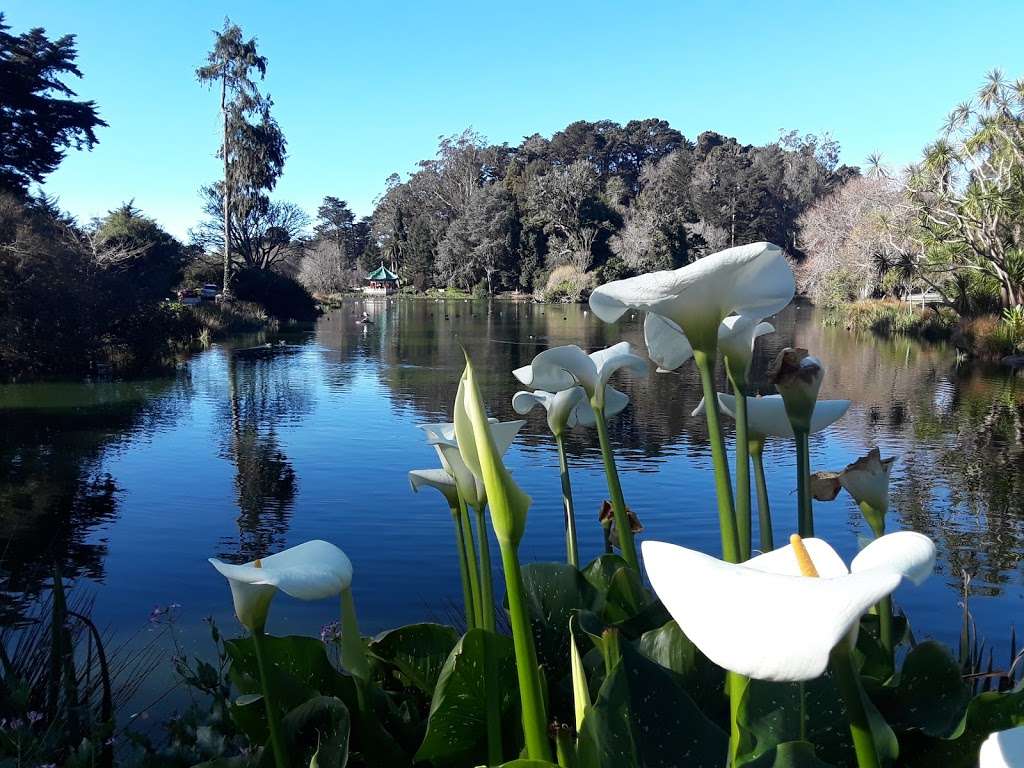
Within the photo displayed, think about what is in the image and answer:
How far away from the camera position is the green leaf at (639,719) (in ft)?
2.57

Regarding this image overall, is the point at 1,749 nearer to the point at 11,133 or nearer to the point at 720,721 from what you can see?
the point at 720,721

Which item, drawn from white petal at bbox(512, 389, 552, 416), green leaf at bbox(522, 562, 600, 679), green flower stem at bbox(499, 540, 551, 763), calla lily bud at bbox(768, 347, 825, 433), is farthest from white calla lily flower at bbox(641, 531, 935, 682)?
white petal at bbox(512, 389, 552, 416)

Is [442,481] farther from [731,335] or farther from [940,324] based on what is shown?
[940,324]

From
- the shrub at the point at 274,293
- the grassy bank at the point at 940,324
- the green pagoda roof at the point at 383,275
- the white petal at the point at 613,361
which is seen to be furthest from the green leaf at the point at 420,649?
the green pagoda roof at the point at 383,275

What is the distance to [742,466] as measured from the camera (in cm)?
108

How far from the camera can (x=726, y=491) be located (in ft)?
3.07

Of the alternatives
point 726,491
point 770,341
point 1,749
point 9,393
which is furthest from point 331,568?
point 770,341

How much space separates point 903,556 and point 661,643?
459 mm

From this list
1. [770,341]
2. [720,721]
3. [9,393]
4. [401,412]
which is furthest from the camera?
[770,341]

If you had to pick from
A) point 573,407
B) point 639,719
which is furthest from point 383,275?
point 639,719

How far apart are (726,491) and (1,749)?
122 cm

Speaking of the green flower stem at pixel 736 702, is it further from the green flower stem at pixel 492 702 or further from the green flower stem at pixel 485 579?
the green flower stem at pixel 485 579

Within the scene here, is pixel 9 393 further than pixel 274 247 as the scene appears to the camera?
No

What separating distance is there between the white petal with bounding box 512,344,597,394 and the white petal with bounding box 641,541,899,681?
785mm
